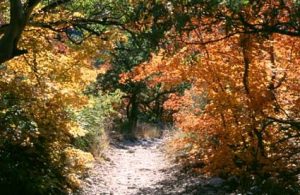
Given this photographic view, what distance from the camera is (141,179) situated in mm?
12500

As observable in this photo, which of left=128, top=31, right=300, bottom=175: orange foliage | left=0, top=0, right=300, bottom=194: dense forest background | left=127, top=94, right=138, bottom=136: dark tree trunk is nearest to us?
left=0, top=0, right=300, bottom=194: dense forest background

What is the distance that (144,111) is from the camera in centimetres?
3544

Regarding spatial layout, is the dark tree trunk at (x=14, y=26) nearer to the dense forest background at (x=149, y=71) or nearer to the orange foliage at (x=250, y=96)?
the dense forest background at (x=149, y=71)

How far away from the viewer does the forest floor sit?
1048cm

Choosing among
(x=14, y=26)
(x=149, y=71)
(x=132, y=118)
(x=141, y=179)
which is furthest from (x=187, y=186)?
(x=132, y=118)

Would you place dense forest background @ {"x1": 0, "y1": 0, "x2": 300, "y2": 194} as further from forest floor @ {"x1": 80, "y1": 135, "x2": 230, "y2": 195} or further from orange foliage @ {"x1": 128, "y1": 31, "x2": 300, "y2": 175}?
forest floor @ {"x1": 80, "y1": 135, "x2": 230, "y2": 195}

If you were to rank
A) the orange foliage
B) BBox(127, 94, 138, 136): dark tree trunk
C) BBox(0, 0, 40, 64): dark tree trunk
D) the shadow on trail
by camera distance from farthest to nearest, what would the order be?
1. BBox(127, 94, 138, 136): dark tree trunk
2. the shadow on trail
3. the orange foliage
4. BBox(0, 0, 40, 64): dark tree trunk

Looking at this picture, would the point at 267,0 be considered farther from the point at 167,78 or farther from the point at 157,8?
the point at 167,78

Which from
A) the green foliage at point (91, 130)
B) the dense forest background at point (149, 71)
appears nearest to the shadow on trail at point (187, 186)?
the dense forest background at point (149, 71)

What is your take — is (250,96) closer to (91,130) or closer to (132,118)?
(91,130)

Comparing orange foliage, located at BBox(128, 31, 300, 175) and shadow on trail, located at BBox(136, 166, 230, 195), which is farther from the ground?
orange foliage, located at BBox(128, 31, 300, 175)

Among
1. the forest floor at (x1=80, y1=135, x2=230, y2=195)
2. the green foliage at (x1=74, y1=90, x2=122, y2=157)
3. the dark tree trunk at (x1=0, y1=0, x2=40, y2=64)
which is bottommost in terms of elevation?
the forest floor at (x1=80, y1=135, x2=230, y2=195)

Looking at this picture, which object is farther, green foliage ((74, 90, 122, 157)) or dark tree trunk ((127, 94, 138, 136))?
dark tree trunk ((127, 94, 138, 136))

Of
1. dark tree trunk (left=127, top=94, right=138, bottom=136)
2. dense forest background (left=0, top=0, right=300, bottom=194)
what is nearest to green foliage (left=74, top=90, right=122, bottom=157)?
dense forest background (left=0, top=0, right=300, bottom=194)
